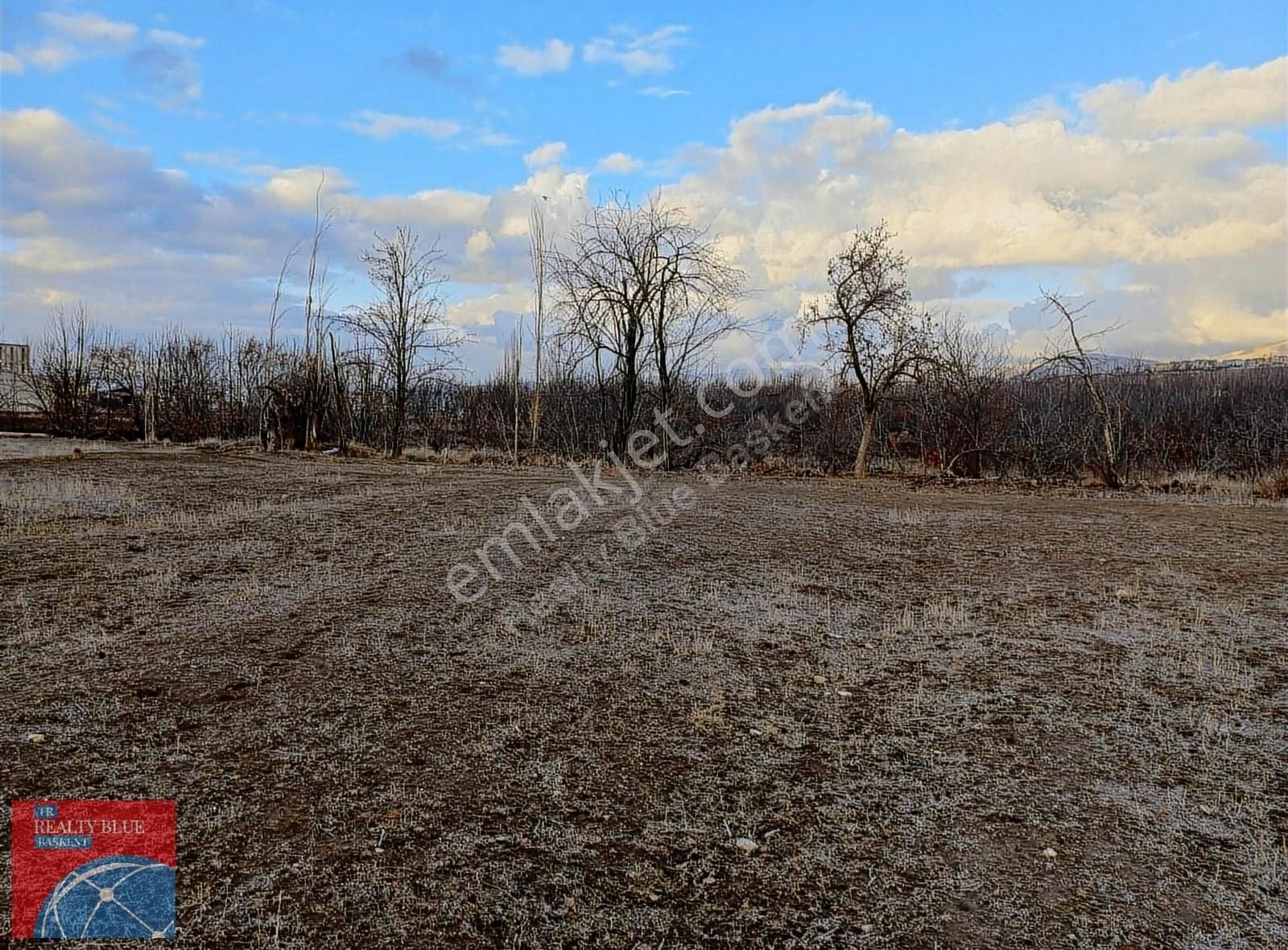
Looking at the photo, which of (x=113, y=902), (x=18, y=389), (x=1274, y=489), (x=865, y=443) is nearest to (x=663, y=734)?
(x=113, y=902)

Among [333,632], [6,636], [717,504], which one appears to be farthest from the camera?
[717,504]

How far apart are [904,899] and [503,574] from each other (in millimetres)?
3897

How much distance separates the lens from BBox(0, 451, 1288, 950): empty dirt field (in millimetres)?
2158

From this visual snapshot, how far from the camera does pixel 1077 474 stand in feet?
45.5

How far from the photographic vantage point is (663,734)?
10.5ft

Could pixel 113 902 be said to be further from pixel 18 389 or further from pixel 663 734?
pixel 18 389

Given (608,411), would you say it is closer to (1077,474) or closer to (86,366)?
(1077,474)

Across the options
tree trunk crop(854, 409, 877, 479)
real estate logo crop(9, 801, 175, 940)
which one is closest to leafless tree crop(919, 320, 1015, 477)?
A: tree trunk crop(854, 409, 877, 479)

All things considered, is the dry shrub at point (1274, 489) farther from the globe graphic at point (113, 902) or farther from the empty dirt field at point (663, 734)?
the globe graphic at point (113, 902)

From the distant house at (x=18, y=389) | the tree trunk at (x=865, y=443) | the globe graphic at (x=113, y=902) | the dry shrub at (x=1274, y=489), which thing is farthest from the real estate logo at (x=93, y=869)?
the distant house at (x=18, y=389)

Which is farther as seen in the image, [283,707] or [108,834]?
[283,707]

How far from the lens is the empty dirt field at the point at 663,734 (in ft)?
7.08

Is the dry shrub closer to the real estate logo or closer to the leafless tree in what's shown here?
the leafless tree

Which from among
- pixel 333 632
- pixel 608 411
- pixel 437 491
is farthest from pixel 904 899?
pixel 608 411
